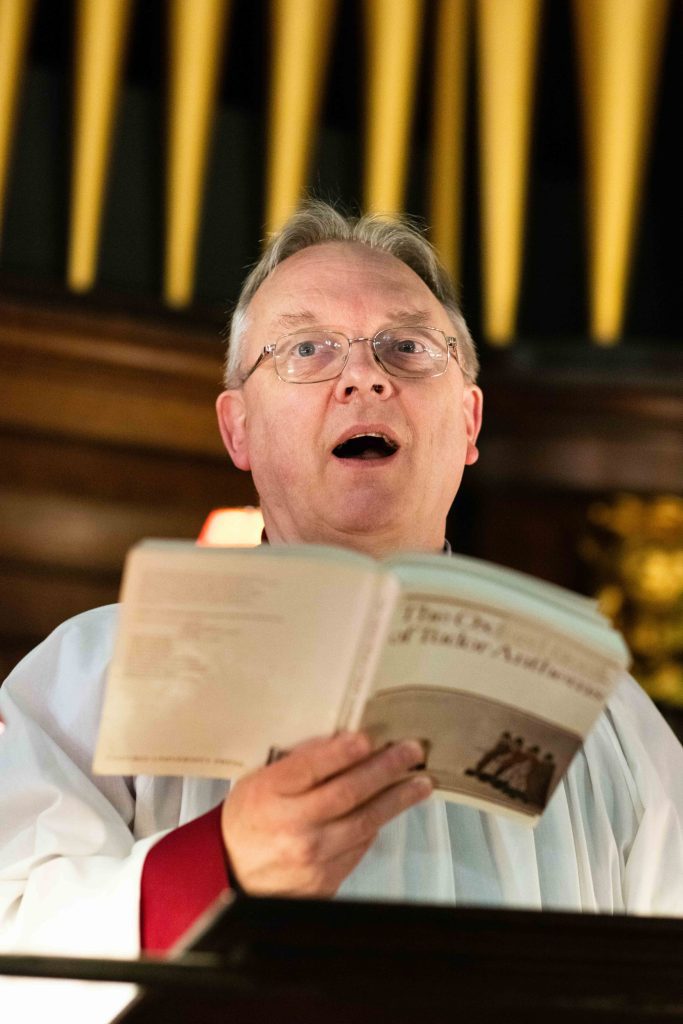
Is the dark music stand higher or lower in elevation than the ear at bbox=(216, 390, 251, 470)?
lower

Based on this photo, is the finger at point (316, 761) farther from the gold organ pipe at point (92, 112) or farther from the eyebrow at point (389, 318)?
the gold organ pipe at point (92, 112)

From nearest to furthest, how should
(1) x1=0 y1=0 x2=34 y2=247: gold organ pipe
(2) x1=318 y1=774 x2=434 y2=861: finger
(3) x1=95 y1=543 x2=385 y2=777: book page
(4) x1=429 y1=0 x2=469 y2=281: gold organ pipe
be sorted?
(3) x1=95 y1=543 x2=385 y2=777: book page
(2) x1=318 y1=774 x2=434 y2=861: finger
(1) x1=0 y1=0 x2=34 y2=247: gold organ pipe
(4) x1=429 y1=0 x2=469 y2=281: gold organ pipe

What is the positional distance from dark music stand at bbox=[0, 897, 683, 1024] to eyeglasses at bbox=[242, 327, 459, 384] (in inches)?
43.7

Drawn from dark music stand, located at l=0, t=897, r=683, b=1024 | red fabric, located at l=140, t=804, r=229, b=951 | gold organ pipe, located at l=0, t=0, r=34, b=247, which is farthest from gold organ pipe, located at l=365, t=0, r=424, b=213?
dark music stand, located at l=0, t=897, r=683, b=1024

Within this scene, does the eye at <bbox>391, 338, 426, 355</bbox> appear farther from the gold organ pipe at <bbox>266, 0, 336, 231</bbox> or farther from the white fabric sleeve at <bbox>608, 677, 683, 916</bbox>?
the gold organ pipe at <bbox>266, 0, 336, 231</bbox>

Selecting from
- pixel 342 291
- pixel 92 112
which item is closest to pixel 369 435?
pixel 342 291

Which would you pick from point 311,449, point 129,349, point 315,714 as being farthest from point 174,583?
point 129,349

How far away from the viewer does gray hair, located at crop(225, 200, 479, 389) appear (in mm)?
2254

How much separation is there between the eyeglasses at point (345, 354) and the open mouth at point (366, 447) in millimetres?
107

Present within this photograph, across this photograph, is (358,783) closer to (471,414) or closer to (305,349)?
(305,349)

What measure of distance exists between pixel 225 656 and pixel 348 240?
1.13 metres

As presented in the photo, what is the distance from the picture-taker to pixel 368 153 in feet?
17.1

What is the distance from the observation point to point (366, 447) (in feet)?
6.57

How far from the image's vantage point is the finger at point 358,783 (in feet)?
4.33
